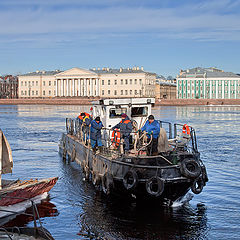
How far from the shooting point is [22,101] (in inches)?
5960

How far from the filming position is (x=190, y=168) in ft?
46.8

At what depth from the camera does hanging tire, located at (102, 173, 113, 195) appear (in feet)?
50.9

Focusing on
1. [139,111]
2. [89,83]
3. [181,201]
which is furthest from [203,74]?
[181,201]

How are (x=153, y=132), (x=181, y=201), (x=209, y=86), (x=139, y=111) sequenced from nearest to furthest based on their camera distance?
(x=153, y=132) < (x=181, y=201) < (x=139, y=111) < (x=209, y=86)

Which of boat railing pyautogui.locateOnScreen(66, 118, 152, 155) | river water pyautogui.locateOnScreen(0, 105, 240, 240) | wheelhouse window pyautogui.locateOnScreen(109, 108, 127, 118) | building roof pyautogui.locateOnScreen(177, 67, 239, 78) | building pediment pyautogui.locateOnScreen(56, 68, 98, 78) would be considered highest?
building pediment pyautogui.locateOnScreen(56, 68, 98, 78)

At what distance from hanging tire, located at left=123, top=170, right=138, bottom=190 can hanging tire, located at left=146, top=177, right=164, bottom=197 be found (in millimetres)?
391

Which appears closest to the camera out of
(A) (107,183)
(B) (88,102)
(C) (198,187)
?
(C) (198,187)

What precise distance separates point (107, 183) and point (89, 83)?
14112cm

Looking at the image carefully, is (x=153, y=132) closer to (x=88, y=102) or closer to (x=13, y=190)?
(x=13, y=190)

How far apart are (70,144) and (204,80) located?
11678 centimetres

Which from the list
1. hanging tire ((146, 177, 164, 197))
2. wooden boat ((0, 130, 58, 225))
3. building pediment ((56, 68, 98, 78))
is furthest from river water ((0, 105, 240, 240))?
building pediment ((56, 68, 98, 78))

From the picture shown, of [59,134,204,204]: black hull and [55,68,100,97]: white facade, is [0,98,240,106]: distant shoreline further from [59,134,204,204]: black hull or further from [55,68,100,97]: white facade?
[59,134,204,204]: black hull


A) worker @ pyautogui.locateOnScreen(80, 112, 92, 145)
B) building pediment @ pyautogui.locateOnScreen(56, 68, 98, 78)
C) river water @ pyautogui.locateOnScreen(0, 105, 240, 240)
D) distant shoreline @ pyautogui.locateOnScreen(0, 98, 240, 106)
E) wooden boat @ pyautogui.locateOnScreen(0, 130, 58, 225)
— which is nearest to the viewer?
river water @ pyautogui.locateOnScreen(0, 105, 240, 240)

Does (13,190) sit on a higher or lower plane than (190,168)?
lower
